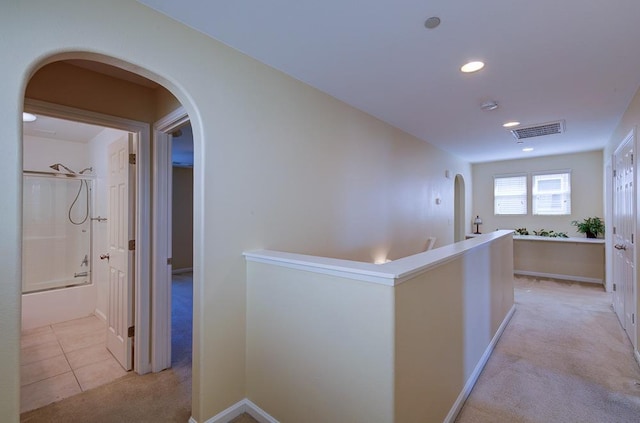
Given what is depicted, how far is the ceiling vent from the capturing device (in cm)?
371

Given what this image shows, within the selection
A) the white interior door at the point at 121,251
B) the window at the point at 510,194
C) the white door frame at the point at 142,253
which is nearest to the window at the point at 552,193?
the window at the point at 510,194

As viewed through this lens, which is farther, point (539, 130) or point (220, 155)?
point (539, 130)

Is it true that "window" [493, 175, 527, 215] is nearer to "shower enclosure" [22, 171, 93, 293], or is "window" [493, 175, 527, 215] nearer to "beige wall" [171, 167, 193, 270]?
"beige wall" [171, 167, 193, 270]

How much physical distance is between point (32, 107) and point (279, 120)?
1.59 m

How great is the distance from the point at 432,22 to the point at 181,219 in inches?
245

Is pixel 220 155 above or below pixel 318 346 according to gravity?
above

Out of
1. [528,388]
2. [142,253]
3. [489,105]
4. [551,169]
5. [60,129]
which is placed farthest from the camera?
[551,169]

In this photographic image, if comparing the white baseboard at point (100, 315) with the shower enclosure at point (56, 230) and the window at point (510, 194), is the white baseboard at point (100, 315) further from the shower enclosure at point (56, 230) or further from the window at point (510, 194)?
the window at point (510, 194)

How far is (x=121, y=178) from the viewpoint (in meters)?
2.57

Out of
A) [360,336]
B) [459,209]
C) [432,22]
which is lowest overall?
[360,336]

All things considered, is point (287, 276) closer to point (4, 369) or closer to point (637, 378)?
point (4, 369)

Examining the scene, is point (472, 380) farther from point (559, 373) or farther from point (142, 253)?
point (142, 253)

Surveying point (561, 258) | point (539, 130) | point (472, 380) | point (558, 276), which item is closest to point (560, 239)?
point (561, 258)

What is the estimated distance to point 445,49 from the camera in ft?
6.51
